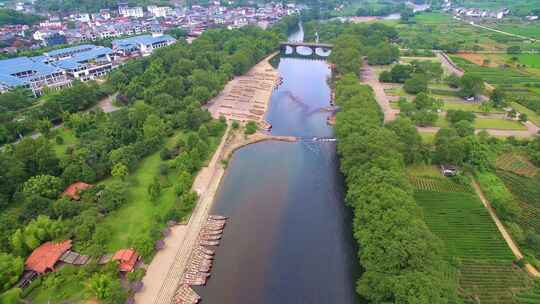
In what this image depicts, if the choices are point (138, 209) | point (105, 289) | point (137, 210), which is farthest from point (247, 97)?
point (105, 289)

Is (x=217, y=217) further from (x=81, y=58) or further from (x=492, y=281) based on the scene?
(x=81, y=58)

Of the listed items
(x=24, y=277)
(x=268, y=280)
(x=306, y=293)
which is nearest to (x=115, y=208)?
(x=24, y=277)

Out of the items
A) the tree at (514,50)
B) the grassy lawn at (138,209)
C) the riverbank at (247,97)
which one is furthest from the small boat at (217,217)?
the tree at (514,50)

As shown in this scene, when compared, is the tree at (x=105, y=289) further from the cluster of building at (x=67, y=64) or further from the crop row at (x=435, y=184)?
the cluster of building at (x=67, y=64)

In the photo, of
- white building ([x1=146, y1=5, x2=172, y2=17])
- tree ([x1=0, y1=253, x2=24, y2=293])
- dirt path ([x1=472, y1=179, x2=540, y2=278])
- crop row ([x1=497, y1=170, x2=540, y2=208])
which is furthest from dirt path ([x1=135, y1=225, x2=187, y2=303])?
white building ([x1=146, y1=5, x2=172, y2=17])

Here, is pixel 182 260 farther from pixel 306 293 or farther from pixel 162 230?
pixel 306 293

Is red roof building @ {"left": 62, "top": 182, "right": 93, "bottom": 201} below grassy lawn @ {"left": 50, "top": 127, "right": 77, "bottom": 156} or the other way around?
below

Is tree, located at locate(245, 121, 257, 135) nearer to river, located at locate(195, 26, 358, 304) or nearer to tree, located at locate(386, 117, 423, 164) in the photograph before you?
river, located at locate(195, 26, 358, 304)
